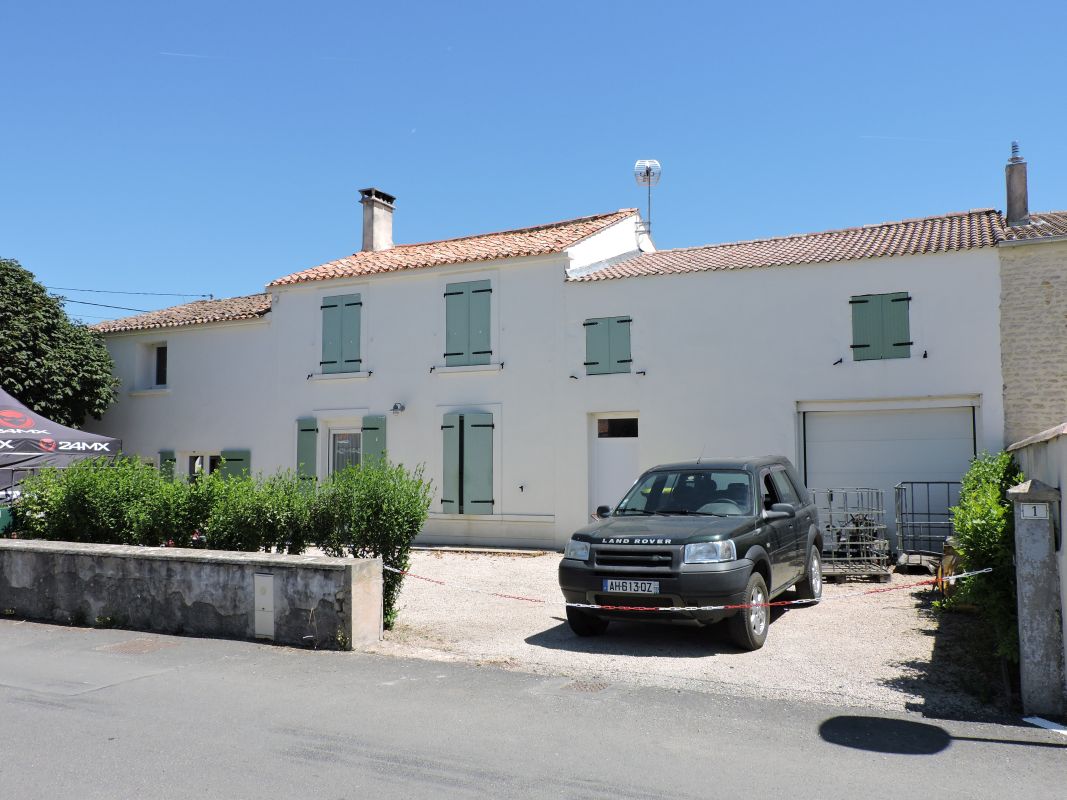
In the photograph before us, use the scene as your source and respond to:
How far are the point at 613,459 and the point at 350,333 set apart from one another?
6.44 m

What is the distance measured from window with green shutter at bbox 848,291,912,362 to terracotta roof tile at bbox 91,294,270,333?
41.0ft

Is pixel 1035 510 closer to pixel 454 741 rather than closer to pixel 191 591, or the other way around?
pixel 454 741

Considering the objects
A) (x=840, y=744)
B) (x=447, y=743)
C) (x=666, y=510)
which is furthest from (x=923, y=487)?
(x=447, y=743)

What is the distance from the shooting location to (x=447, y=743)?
201 inches

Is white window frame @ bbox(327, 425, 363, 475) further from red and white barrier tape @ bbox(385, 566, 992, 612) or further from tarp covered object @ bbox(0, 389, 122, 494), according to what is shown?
red and white barrier tape @ bbox(385, 566, 992, 612)

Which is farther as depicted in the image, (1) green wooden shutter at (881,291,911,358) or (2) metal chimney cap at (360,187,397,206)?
(2) metal chimney cap at (360,187,397,206)

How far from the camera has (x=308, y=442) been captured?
61.2ft

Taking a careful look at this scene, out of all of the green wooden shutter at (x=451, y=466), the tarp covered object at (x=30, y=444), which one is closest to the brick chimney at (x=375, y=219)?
the green wooden shutter at (x=451, y=466)

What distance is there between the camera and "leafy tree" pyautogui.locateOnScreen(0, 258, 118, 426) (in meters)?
17.7

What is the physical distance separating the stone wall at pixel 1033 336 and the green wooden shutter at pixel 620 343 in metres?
6.07

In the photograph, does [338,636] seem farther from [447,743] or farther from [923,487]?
[923,487]

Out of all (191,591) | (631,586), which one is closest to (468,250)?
(191,591)

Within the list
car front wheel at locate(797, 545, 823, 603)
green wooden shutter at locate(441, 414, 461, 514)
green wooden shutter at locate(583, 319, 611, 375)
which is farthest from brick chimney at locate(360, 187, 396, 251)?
car front wheel at locate(797, 545, 823, 603)

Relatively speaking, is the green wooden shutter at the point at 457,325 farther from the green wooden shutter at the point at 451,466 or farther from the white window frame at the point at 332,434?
the white window frame at the point at 332,434
